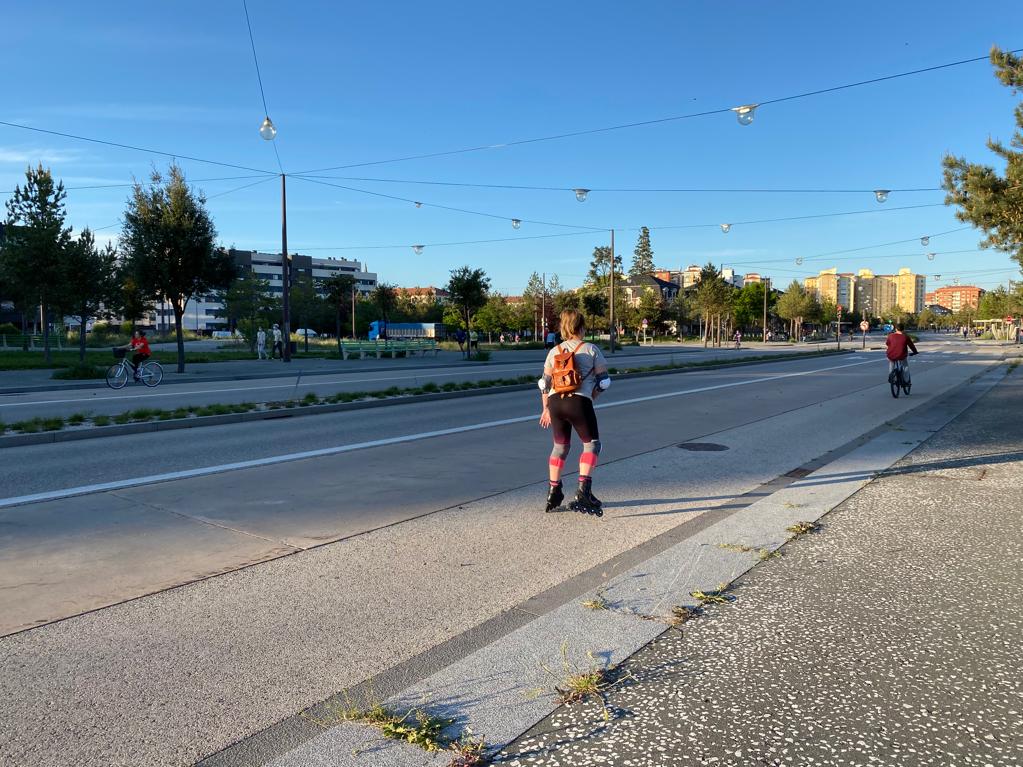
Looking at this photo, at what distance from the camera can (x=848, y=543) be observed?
16.5 ft

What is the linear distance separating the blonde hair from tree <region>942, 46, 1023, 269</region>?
9320 millimetres

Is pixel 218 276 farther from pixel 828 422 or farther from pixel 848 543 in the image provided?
pixel 848 543

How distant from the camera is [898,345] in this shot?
15719mm

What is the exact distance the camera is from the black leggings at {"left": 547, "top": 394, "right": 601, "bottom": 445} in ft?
18.9

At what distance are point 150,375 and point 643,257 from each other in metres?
109

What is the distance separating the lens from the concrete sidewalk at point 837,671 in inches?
101

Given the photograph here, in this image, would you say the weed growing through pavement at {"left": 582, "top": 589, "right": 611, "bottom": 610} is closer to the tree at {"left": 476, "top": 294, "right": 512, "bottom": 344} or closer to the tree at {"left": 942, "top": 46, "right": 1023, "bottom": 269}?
the tree at {"left": 942, "top": 46, "right": 1023, "bottom": 269}

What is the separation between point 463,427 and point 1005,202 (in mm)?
9680

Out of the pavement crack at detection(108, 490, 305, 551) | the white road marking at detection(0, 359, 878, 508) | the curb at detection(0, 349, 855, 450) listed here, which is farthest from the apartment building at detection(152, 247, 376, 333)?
the pavement crack at detection(108, 490, 305, 551)

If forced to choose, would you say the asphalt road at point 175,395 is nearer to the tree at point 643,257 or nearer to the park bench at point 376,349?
the park bench at point 376,349

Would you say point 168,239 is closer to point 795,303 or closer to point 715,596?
point 715,596

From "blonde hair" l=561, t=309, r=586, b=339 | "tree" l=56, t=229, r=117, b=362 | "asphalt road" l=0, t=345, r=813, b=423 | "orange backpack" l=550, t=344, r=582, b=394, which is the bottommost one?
"asphalt road" l=0, t=345, r=813, b=423

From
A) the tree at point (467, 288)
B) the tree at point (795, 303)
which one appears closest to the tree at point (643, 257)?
the tree at point (795, 303)

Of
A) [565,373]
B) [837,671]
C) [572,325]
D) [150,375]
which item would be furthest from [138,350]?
[837,671]
